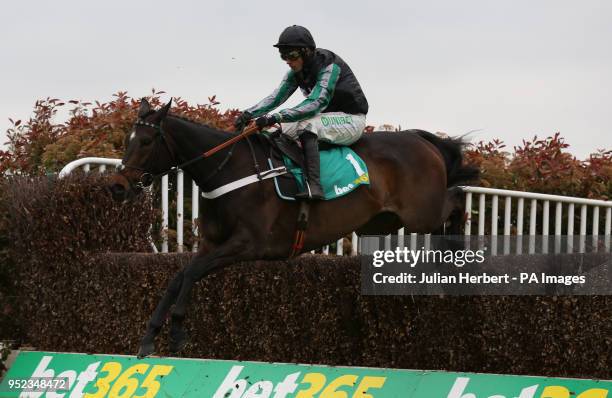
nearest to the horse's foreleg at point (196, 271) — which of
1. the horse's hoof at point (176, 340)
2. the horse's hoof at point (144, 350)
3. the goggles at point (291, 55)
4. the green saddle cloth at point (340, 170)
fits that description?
the horse's hoof at point (176, 340)

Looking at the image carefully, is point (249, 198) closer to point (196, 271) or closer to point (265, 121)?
point (265, 121)

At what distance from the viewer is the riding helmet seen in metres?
8.01

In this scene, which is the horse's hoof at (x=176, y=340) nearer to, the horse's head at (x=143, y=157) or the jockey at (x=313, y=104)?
the horse's head at (x=143, y=157)

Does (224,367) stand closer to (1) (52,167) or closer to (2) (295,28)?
(2) (295,28)

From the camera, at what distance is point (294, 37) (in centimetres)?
800

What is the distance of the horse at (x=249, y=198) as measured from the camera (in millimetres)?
7492

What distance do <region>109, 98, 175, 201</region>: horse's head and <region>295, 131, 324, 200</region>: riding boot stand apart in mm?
981

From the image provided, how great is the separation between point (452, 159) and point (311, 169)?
74.5 inches

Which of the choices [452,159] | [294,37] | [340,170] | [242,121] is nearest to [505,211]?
[452,159]

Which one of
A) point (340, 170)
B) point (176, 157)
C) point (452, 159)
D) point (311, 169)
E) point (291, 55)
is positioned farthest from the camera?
point (452, 159)

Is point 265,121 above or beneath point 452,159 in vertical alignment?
above

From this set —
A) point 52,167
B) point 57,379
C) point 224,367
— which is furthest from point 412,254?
point 52,167

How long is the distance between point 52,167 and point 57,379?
8.40ft

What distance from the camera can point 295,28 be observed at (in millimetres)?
8039
